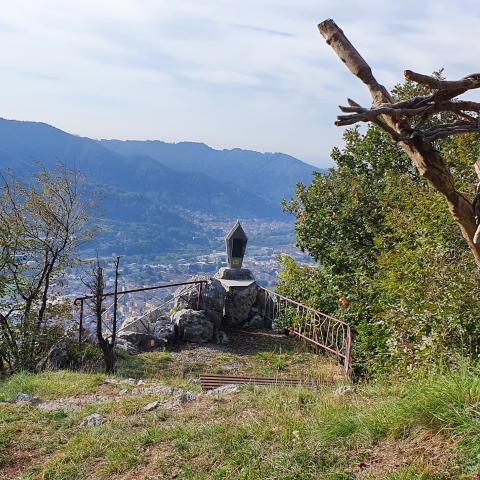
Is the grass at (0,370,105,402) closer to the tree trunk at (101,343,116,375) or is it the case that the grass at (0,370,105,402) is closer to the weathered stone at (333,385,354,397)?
the tree trunk at (101,343,116,375)

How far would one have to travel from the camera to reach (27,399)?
22.0 feet

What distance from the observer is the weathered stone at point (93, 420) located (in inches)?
217

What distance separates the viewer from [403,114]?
235cm

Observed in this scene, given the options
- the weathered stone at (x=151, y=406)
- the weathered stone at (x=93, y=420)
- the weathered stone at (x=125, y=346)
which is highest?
the weathered stone at (x=151, y=406)

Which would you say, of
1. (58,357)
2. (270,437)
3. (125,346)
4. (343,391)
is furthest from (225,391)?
(125,346)

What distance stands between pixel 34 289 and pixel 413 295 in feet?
26.4

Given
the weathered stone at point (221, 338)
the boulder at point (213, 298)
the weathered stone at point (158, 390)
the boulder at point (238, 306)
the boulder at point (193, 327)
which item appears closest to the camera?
the weathered stone at point (158, 390)

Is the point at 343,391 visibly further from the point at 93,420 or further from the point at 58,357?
the point at 58,357

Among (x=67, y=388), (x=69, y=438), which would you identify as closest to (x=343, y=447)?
(x=69, y=438)

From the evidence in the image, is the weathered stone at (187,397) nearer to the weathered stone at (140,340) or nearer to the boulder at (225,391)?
the boulder at (225,391)

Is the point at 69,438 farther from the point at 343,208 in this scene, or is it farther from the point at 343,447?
the point at 343,208

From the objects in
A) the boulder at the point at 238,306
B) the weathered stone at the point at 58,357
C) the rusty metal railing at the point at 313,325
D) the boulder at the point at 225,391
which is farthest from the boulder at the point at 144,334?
the boulder at the point at 225,391

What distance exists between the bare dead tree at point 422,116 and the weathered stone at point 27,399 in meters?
5.79

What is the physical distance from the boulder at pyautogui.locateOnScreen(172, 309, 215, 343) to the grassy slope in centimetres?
604
